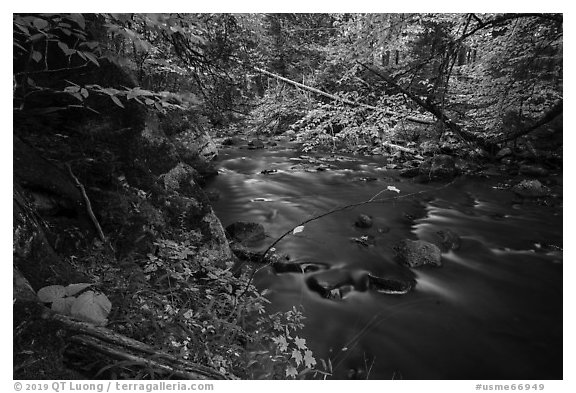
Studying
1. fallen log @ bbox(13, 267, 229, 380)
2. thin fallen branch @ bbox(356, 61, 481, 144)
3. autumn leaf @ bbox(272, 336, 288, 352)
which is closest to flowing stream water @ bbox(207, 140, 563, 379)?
autumn leaf @ bbox(272, 336, 288, 352)

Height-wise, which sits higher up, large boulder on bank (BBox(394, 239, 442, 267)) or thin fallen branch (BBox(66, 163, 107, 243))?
thin fallen branch (BBox(66, 163, 107, 243))

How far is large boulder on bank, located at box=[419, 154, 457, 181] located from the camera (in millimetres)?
5430

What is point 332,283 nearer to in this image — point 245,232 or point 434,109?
point 245,232

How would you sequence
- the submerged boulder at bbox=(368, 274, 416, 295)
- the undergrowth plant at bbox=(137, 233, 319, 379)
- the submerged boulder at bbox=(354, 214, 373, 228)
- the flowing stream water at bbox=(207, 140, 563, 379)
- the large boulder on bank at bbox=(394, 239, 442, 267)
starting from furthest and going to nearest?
the submerged boulder at bbox=(354, 214, 373, 228) < the large boulder on bank at bbox=(394, 239, 442, 267) < the submerged boulder at bbox=(368, 274, 416, 295) < the flowing stream water at bbox=(207, 140, 563, 379) < the undergrowth plant at bbox=(137, 233, 319, 379)

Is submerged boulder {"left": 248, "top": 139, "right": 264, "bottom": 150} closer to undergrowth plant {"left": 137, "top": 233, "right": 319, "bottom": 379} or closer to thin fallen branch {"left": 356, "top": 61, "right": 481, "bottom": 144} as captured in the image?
thin fallen branch {"left": 356, "top": 61, "right": 481, "bottom": 144}

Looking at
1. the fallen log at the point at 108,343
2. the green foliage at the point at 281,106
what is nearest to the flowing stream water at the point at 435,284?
the fallen log at the point at 108,343

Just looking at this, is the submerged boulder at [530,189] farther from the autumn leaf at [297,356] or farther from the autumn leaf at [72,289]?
the autumn leaf at [72,289]

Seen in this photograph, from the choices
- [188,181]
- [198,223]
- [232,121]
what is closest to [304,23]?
[188,181]

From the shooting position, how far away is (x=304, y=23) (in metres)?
2.62

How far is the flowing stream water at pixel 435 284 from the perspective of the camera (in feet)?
8.34

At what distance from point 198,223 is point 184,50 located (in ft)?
5.55

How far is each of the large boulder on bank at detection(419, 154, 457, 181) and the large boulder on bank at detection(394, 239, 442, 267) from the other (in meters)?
1.94

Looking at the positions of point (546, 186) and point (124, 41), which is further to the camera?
point (546, 186)

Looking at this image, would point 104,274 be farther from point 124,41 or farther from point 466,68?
point 466,68
